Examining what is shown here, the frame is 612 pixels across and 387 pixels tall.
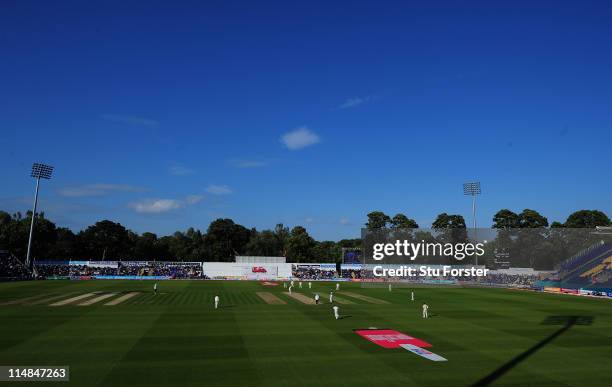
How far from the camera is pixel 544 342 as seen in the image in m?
25.5

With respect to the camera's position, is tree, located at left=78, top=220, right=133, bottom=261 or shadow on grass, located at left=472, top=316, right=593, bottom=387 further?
tree, located at left=78, top=220, right=133, bottom=261

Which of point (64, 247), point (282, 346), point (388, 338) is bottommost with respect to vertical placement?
point (282, 346)

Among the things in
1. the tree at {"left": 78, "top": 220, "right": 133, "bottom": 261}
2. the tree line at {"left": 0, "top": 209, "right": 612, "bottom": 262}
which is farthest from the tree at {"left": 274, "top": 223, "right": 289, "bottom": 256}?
the tree at {"left": 78, "top": 220, "right": 133, "bottom": 261}

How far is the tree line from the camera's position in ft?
409

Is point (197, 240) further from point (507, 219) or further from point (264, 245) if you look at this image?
point (507, 219)

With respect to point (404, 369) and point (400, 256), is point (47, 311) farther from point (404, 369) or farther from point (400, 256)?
point (400, 256)

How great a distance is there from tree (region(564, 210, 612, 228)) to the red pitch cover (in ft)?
399

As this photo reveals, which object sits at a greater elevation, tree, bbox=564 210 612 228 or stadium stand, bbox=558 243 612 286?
tree, bbox=564 210 612 228

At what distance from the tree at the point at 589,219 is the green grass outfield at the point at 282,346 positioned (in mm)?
102832

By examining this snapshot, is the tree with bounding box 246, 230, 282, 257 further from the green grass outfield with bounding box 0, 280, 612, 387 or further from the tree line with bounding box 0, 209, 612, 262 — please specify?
the green grass outfield with bounding box 0, 280, 612, 387

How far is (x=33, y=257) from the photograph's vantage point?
401 ft

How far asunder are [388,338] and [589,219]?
12552 cm

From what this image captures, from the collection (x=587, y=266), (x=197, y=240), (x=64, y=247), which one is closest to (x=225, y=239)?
(x=197, y=240)

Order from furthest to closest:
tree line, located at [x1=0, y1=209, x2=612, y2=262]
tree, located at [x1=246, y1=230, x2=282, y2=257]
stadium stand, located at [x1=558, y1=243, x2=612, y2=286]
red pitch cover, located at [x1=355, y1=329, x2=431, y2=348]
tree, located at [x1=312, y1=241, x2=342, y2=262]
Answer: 1. tree, located at [x1=246, y1=230, x2=282, y2=257]
2. tree, located at [x1=312, y1=241, x2=342, y2=262]
3. tree line, located at [x1=0, y1=209, x2=612, y2=262]
4. stadium stand, located at [x1=558, y1=243, x2=612, y2=286]
5. red pitch cover, located at [x1=355, y1=329, x2=431, y2=348]
